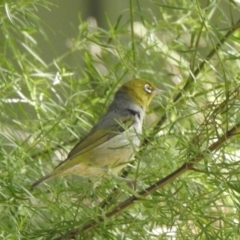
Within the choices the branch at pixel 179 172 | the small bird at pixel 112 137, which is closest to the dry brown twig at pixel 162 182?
the branch at pixel 179 172

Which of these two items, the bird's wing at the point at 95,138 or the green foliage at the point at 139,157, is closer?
the green foliage at the point at 139,157

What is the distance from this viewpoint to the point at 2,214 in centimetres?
112

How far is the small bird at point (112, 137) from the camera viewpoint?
1.24m

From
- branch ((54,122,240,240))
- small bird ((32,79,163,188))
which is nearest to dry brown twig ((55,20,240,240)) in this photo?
branch ((54,122,240,240))

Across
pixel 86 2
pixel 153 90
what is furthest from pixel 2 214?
pixel 86 2

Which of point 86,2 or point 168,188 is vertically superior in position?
point 86,2

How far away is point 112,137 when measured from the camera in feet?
4.58

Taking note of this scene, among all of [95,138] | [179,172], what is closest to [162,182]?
[179,172]

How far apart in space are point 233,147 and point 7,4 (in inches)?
15.4

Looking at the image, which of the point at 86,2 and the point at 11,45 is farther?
the point at 86,2

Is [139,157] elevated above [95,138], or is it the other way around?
[95,138]

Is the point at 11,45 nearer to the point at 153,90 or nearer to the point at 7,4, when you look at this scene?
the point at 7,4

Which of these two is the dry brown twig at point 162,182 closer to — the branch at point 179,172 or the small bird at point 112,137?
the branch at point 179,172

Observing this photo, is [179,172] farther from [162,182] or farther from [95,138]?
[95,138]
